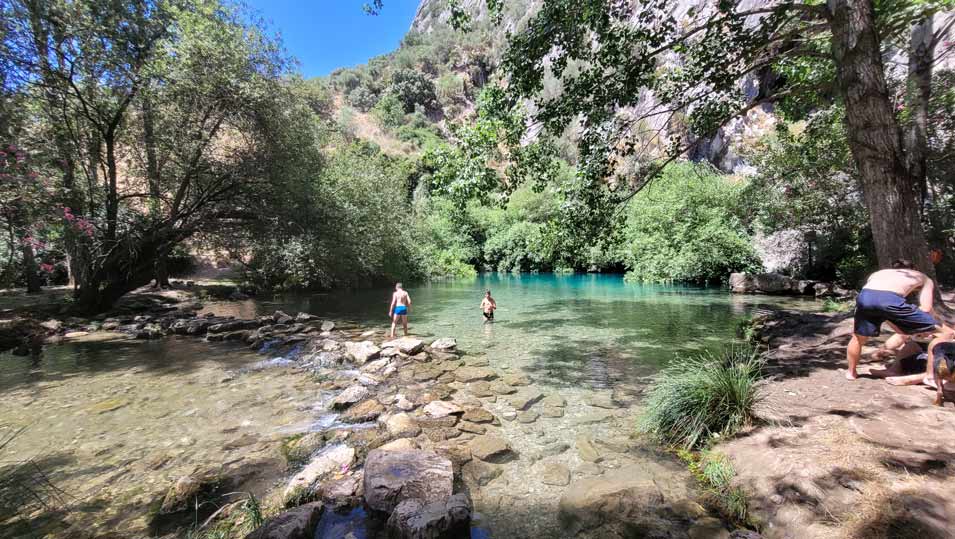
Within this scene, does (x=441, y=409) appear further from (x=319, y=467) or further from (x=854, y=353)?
(x=854, y=353)

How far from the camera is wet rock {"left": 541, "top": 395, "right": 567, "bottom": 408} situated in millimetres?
6648

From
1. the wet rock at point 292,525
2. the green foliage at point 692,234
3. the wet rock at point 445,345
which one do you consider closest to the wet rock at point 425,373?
the wet rock at point 445,345

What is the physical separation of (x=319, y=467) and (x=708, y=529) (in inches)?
154

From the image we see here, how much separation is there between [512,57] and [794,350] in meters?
7.81

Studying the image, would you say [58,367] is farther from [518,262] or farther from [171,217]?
[518,262]

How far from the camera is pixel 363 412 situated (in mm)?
6320

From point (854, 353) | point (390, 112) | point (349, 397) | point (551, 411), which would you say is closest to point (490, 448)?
point (551, 411)

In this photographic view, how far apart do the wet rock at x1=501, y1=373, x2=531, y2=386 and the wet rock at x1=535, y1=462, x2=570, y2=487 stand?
3115mm

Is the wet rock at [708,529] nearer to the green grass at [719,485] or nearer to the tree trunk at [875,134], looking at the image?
the green grass at [719,485]

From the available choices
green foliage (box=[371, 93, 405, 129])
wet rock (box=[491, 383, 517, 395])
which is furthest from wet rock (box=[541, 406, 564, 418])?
green foliage (box=[371, 93, 405, 129])

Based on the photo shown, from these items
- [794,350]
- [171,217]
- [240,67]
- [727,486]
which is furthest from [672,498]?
[171,217]

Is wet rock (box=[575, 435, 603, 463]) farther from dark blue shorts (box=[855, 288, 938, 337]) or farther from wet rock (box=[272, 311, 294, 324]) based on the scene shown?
wet rock (box=[272, 311, 294, 324])

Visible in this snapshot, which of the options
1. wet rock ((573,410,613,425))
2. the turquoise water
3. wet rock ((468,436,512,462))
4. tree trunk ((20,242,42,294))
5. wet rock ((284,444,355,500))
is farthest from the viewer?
tree trunk ((20,242,42,294))

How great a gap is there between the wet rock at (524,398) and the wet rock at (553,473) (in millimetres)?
1876
